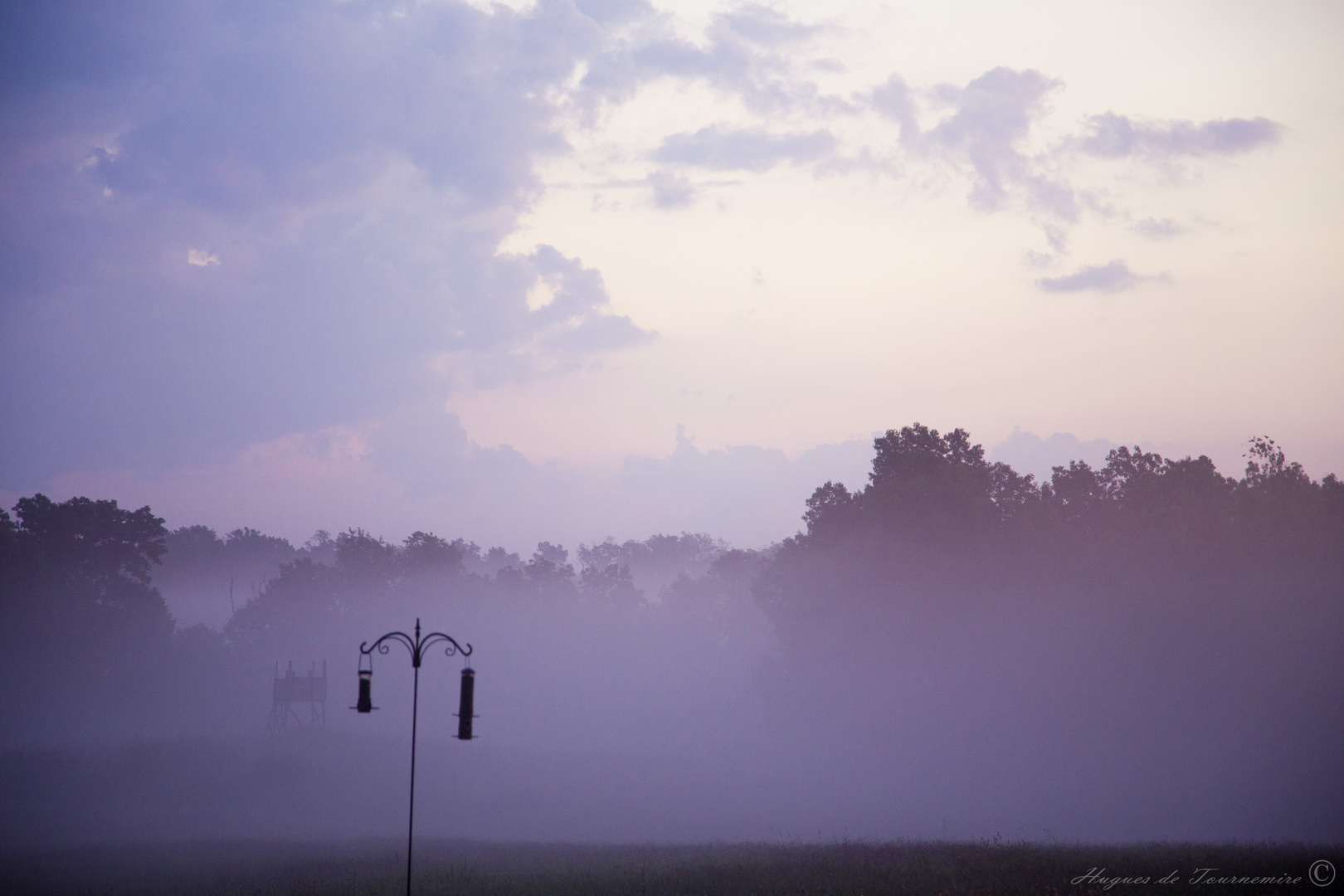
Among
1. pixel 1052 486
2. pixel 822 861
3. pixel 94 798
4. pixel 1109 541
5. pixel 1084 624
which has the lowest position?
pixel 94 798

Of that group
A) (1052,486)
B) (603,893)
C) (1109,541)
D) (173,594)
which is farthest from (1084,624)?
(173,594)

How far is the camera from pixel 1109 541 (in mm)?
55656

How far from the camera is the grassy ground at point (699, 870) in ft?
67.3

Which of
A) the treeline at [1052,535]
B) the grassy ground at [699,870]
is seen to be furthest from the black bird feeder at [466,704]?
the treeline at [1052,535]

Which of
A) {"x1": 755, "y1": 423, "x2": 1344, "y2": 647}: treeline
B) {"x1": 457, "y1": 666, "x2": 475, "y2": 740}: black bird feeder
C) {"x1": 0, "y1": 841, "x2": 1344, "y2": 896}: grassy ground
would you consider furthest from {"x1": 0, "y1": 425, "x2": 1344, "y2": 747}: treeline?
{"x1": 457, "y1": 666, "x2": 475, "y2": 740}: black bird feeder

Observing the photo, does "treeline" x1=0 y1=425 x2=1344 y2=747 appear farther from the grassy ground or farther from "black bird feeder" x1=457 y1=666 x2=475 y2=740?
"black bird feeder" x1=457 y1=666 x2=475 y2=740

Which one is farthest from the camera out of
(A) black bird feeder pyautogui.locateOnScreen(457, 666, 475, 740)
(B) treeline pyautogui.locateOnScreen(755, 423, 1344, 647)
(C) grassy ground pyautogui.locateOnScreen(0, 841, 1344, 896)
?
(B) treeline pyautogui.locateOnScreen(755, 423, 1344, 647)

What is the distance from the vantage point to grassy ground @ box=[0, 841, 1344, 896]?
20.5 metres

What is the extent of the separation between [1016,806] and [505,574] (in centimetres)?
8055

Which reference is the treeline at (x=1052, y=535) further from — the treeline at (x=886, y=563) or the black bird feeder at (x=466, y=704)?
the black bird feeder at (x=466, y=704)

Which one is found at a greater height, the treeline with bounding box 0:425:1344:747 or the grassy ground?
the treeline with bounding box 0:425:1344:747

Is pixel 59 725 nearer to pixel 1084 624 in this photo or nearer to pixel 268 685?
pixel 268 685

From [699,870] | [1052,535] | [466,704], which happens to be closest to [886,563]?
[1052,535]

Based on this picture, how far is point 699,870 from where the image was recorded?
24219 millimetres
